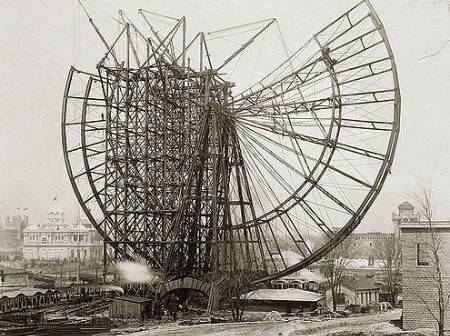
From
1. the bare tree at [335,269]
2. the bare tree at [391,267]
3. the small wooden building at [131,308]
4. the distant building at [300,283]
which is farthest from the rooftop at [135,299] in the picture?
the distant building at [300,283]

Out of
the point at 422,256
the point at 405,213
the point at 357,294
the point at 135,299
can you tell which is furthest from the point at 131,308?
the point at 405,213

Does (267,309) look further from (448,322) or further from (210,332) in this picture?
(448,322)

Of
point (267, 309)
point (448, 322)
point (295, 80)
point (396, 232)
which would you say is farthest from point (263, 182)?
point (396, 232)

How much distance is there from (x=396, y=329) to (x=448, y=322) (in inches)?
60.8

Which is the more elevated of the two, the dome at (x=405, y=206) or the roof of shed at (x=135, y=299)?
the dome at (x=405, y=206)

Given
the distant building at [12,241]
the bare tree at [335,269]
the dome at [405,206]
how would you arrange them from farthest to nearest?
the distant building at [12,241]
the dome at [405,206]
the bare tree at [335,269]

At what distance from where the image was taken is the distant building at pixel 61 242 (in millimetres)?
39969

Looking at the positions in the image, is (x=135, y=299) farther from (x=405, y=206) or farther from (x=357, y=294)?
(x=405, y=206)

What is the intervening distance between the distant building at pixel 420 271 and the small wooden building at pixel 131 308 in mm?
8749

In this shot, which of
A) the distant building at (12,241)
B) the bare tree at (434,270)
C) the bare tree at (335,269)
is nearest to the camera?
the bare tree at (434,270)

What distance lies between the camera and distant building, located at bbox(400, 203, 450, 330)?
56.0 ft

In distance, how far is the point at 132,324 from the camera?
20.1 metres

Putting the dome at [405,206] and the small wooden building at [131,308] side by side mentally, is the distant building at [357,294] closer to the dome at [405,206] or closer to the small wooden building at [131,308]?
the dome at [405,206]

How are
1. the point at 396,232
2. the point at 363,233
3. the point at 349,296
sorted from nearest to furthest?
the point at 349,296, the point at 396,232, the point at 363,233
